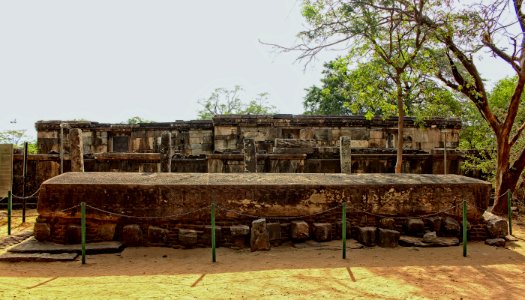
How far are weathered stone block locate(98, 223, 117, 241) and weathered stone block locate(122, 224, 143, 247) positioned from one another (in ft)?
0.69

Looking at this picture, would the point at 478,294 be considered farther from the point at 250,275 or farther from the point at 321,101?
the point at 321,101

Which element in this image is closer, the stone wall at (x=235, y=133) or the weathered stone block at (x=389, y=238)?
the weathered stone block at (x=389, y=238)

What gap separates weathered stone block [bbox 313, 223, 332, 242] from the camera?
→ 22.1ft

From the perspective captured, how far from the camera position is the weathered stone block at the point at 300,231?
6.71m

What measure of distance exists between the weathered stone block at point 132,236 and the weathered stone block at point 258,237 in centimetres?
192

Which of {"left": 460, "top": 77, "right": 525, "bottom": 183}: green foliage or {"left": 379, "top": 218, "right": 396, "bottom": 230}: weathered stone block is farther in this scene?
{"left": 460, "top": 77, "right": 525, "bottom": 183}: green foliage

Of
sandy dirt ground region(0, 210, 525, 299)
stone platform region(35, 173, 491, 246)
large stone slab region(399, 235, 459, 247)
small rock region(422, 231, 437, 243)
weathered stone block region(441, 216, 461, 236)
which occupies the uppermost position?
stone platform region(35, 173, 491, 246)

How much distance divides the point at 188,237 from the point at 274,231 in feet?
4.79

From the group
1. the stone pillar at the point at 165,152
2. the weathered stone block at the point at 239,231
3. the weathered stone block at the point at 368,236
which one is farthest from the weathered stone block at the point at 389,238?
the stone pillar at the point at 165,152

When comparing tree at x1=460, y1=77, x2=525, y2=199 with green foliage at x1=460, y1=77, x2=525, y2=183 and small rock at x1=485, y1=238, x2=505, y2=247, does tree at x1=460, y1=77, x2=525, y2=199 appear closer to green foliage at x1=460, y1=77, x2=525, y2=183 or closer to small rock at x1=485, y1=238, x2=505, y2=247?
green foliage at x1=460, y1=77, x2=525, y2=183

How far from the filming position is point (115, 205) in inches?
264

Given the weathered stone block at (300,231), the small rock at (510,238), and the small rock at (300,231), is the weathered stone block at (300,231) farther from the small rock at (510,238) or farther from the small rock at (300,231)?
the small rock at (510,238)

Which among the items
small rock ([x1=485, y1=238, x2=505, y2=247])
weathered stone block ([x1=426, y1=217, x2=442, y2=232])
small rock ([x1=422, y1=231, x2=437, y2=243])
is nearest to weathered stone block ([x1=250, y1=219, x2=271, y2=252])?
small rock ([x1=422, y1=231, x2=437, y2=243])

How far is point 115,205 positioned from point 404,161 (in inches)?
396
